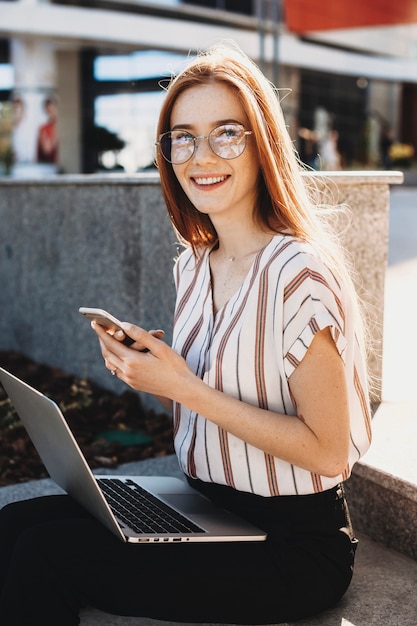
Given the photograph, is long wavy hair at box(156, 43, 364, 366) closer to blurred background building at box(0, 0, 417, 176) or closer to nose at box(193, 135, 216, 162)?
nose at box(193, 135, 216, 162)

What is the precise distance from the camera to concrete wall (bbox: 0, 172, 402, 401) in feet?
12.8

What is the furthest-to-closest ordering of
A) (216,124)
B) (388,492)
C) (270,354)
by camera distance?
(388,492), (216,124), (270,354)

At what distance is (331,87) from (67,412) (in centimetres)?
3466

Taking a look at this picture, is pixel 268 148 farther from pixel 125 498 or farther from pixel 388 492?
pixel 388 492

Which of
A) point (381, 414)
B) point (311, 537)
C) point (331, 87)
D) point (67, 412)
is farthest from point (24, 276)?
point (331, 87)

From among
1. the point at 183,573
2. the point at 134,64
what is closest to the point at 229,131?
the point at 183,573

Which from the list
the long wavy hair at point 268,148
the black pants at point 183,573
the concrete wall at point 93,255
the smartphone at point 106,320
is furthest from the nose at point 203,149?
the concrete wall at point 93,255

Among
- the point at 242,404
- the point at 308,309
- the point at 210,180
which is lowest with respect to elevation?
the point at 242,404

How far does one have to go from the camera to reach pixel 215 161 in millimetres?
2363

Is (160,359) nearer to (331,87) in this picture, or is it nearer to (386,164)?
(386,164)

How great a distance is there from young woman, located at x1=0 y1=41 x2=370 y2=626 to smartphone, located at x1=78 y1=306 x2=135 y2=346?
0.11 ft

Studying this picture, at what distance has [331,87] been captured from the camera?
37.5 m

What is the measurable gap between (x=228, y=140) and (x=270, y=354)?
0.58m

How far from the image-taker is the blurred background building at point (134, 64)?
25.4 meters
